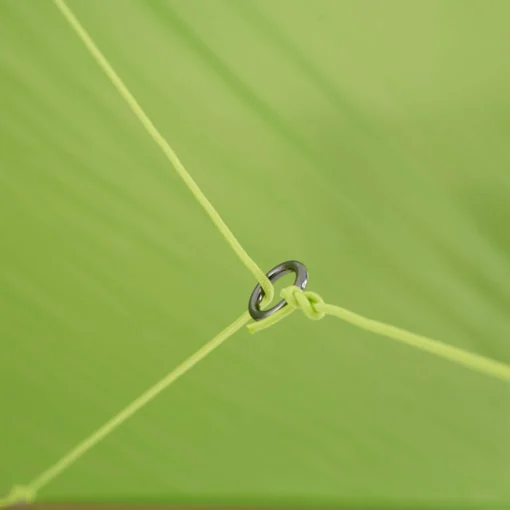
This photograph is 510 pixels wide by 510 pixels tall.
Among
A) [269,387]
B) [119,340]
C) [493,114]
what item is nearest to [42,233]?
[119,340]

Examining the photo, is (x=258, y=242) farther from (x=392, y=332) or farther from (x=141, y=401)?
(x=392, y=332)

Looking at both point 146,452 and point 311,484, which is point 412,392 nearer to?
point 311,484

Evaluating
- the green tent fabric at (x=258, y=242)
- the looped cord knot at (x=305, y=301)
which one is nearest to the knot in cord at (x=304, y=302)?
the looped cord knot at (x=305, y=301)

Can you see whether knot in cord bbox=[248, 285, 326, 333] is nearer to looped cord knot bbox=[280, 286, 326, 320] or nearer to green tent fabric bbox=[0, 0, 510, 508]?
looped cord knot bbox=[280, 286, 326, 320]

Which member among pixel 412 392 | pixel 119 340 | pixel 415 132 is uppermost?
pixel 119 340

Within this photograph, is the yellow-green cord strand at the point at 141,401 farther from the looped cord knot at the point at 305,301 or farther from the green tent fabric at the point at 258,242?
the green tent fabric at the point at 258,242

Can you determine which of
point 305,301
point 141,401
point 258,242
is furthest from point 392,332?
point 258,242
